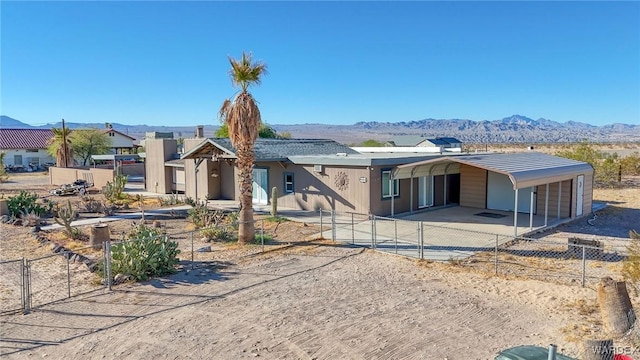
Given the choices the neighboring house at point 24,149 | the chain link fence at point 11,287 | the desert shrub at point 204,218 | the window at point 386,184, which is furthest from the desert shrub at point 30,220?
the neighboring house at point 24,149

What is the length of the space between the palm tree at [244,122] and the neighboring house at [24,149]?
53.2m

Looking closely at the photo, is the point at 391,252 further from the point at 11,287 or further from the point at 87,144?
the point at 87,144

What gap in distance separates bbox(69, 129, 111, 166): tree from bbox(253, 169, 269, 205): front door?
35789 millimetres

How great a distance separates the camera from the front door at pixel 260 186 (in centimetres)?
2656

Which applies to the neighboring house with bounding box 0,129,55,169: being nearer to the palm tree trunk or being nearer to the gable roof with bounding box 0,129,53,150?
the gable roof with bounding box 0,129,53,150

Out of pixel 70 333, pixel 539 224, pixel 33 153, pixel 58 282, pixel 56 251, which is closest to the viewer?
pixel 70 333

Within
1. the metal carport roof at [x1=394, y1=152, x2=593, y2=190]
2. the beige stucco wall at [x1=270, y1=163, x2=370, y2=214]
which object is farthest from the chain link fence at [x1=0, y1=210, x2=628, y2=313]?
the metal carport roof at [x1=394, y1=152, x2=593, y2=190]

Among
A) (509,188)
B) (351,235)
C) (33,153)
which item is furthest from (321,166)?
(33,153)

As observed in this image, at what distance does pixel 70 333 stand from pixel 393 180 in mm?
15684

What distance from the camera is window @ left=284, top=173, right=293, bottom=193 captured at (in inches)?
992

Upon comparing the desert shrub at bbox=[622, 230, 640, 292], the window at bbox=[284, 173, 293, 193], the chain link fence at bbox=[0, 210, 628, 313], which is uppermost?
the window at bbox=[284, 173, 293, 193]

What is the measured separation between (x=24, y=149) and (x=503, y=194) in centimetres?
6012

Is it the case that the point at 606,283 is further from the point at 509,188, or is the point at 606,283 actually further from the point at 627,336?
the point at 509,188

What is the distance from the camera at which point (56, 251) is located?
1568cm
